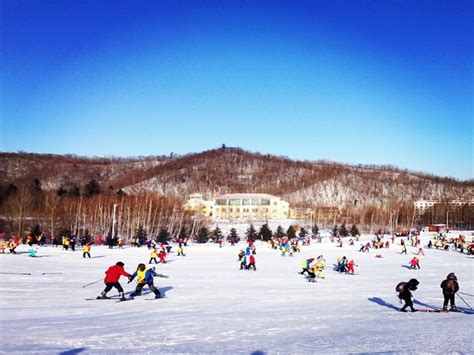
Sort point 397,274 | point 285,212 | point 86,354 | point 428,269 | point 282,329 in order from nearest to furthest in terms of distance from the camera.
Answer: point 86,354 → point 282,329 → point 397,274 → point 428,269 → point 285,212

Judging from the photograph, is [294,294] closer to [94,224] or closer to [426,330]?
[426,330]

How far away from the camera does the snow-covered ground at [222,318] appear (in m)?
7.71

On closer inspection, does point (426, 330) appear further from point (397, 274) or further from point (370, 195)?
point (370, 195)

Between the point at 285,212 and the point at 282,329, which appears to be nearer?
the point at 282,329

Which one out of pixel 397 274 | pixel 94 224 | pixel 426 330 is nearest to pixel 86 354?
pixel 426 330

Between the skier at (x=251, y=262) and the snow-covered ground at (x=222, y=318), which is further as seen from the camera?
the skier at (x=251, y=262)

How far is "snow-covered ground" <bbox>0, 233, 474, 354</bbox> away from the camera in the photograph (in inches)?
303

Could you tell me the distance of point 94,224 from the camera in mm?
63156

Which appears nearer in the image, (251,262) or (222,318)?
(222,318)

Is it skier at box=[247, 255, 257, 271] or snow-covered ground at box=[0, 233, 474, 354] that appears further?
skier at box=[247, 255, 257, 271]

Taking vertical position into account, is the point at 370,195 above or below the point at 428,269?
above

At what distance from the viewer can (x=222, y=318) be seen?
10.3 m

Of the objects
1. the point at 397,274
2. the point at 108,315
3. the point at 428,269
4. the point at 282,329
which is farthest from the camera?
the point at 428,269

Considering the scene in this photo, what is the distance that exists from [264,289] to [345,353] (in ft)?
28.5
